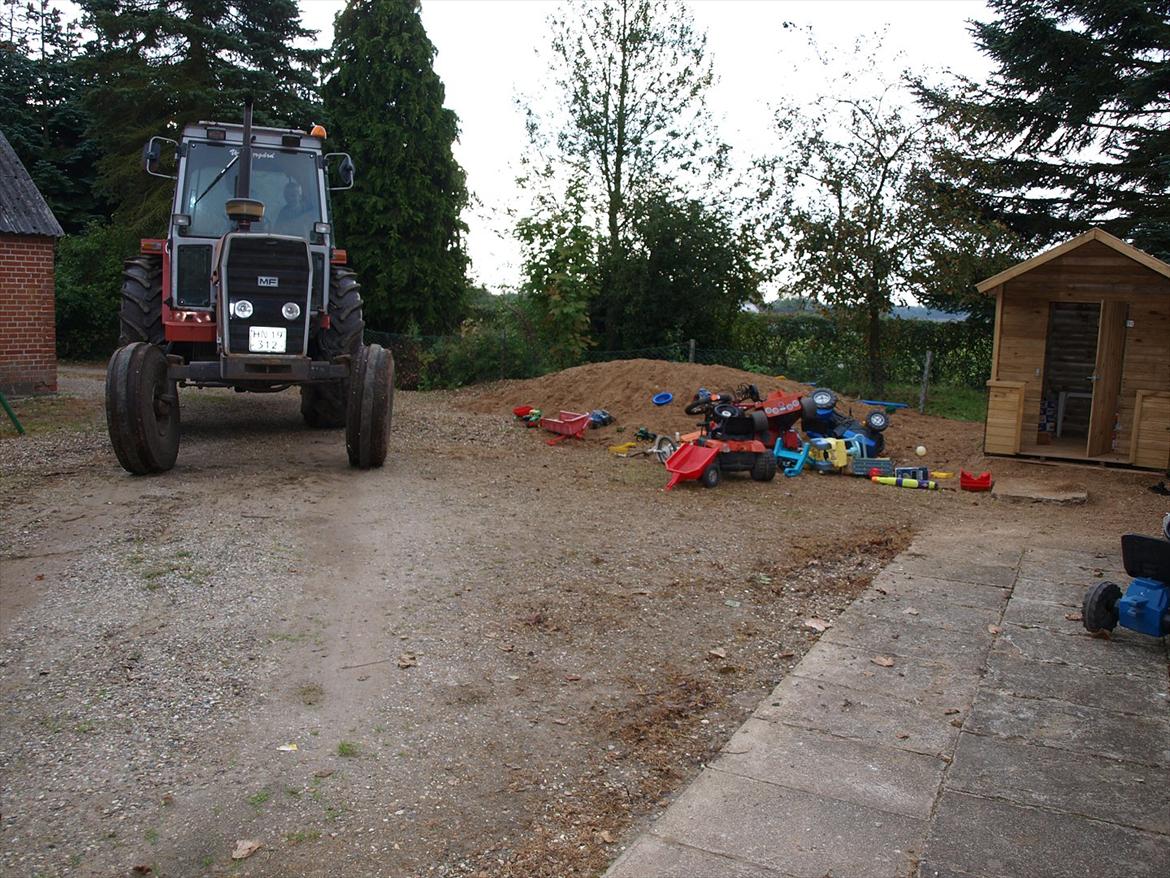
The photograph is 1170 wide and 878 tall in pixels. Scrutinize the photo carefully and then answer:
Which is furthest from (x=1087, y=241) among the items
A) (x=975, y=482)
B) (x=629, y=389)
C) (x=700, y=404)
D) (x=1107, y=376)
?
(x=629, y=389)

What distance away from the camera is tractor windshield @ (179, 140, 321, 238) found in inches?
404

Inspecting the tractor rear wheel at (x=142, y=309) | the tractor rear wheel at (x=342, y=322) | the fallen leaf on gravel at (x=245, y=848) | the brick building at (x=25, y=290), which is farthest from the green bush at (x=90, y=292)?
the fallen leaf on gravel at (x=245, y=848)

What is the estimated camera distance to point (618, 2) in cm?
2466

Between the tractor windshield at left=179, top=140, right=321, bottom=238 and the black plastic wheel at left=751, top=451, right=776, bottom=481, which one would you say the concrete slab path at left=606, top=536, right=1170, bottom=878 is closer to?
the black plastic wheel at left=751, top=451, right=776, bottom=481

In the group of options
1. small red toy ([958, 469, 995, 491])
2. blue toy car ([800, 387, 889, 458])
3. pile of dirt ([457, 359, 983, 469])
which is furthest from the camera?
pile of dirt ([457, 359, 983, 469])

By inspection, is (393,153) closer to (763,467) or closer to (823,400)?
(823,400)

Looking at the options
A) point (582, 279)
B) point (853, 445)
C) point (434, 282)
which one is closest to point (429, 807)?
point (853, 445)

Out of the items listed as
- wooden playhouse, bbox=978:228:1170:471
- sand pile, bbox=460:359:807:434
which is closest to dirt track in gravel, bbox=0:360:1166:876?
wooden playhouse, bbox=978:228:1170:471

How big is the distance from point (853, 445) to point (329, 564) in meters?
7.41

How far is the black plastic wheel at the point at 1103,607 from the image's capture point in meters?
5.79

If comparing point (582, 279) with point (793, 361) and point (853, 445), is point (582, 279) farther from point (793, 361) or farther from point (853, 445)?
point (853, 445)

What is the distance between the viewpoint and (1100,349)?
1193 cm

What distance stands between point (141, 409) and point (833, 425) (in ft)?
25.9

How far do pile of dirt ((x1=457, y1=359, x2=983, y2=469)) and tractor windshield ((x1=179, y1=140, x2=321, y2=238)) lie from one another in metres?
4.89
